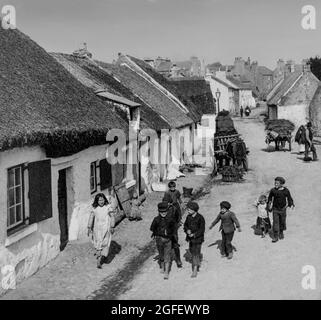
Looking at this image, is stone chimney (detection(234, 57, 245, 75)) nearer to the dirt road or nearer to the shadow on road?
the dirt road

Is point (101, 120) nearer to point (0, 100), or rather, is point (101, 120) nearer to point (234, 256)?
point (0, 100)

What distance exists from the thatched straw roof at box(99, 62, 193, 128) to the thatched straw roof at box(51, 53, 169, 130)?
2.86 ft

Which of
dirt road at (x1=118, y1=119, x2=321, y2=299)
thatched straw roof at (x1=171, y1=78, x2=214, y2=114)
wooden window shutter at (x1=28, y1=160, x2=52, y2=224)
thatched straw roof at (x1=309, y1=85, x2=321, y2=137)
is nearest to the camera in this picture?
dirt road at (x1=118, y1=119, x2=321, y2=299)

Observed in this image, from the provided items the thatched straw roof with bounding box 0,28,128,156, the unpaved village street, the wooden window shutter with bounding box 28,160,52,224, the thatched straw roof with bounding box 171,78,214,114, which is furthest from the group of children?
the thatched straw roof with bounding box 171,78,214,114

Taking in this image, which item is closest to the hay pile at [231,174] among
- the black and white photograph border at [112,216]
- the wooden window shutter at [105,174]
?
the black and white photograph border at [112,216]

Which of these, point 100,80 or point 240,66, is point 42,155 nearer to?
point 100,80

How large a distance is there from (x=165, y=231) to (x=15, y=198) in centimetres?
320

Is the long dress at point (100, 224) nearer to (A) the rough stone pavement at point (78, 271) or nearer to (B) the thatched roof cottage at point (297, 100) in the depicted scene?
(A) the rough stone pavement at point (78, 271)

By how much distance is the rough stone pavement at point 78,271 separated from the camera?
927 cm

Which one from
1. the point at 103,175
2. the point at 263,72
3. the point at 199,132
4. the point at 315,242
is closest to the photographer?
the point at 315,242

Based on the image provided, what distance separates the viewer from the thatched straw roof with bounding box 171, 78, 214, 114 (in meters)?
35.6
